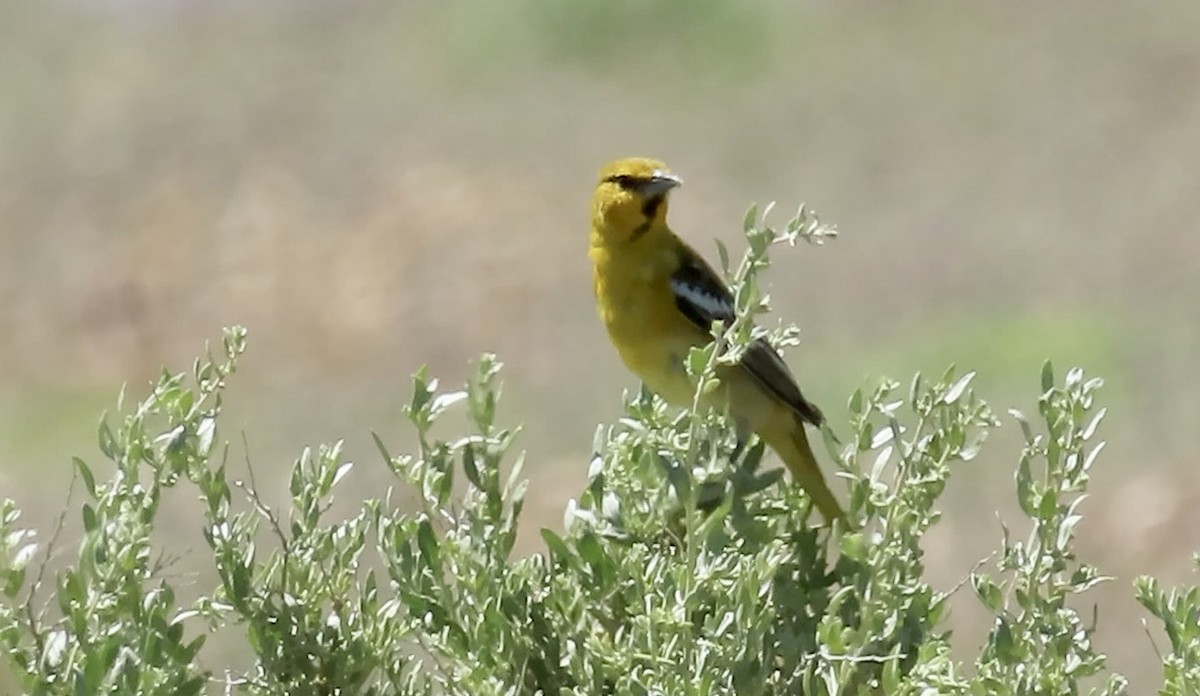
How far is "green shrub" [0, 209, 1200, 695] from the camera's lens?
208 cm

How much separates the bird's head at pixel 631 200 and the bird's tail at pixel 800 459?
55cm

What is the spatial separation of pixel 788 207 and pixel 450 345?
235 centimetres

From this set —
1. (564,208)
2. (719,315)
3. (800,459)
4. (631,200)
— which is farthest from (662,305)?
(564,208)

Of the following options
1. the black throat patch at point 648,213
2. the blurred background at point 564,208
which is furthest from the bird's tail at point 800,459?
the blurred background at point 564,208

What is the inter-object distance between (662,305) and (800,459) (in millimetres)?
495

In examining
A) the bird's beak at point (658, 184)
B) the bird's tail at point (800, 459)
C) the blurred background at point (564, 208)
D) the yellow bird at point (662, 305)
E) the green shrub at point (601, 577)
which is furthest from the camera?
the blurred background at point (564, 208)

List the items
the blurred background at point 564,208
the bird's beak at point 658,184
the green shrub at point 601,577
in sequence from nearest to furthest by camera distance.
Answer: the green shrub at point 601,577
the bird's beak at point 658,184
the blurred background at point 564,208

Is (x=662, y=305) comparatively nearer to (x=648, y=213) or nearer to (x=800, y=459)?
(x=648, y=213)

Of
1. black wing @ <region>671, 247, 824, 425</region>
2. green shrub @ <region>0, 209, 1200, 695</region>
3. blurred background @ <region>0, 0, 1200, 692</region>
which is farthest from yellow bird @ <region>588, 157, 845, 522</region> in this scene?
blurred background @ <region>0, 0, 1200, 692</region>

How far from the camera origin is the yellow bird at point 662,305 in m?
3.46

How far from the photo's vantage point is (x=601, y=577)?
2338mm

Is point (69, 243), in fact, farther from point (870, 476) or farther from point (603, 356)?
point (870, 476)

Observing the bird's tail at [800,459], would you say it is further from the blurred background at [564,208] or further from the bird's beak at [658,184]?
the blurred background at [564,208]

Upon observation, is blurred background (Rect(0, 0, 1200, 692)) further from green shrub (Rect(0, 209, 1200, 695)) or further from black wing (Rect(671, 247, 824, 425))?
green shrub (Rect(0, 209, 1200, 695))
